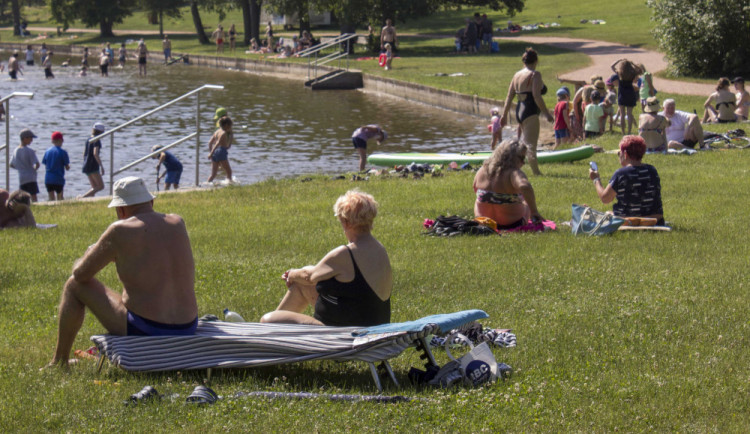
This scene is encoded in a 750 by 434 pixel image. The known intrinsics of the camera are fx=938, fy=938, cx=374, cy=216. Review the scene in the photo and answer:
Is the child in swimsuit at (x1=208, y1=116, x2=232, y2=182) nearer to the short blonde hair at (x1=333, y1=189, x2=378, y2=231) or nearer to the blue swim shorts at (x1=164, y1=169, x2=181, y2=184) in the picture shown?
the blue swim shorts at (x1=164, y1=169, x2=181, y2=184)

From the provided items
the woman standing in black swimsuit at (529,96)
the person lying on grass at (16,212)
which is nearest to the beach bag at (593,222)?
the woman standing in black swimsuit at (529,96)

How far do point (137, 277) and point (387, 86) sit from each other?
32.2 m

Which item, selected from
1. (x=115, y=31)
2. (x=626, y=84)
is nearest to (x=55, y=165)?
(x=626, y=84)

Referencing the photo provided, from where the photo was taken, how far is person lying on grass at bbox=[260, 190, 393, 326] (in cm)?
620

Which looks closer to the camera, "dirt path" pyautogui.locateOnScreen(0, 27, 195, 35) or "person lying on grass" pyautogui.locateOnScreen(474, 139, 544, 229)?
"person lying on grass" pyautogui.locateOnScreen(474, 139, 544, 229)

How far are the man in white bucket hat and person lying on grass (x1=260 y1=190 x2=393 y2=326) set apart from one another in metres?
0.86

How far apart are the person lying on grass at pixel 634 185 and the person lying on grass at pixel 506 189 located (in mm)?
772

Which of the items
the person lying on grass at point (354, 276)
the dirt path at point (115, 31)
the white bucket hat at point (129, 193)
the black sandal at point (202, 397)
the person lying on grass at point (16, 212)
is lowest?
the person lying on grass at point (16, 212)

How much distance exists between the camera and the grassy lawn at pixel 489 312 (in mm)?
5281

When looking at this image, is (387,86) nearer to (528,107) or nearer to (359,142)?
(359,142)

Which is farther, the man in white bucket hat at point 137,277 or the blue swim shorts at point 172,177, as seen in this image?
the blue swim shorts at point 172,177

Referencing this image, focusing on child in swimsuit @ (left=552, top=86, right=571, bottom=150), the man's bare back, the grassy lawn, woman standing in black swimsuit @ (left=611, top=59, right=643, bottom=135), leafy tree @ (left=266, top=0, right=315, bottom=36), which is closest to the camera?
the grassy lawn

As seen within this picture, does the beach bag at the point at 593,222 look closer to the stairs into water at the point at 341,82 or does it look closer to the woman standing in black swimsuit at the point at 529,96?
the woman standing in black swimsuit at the point at 529,96

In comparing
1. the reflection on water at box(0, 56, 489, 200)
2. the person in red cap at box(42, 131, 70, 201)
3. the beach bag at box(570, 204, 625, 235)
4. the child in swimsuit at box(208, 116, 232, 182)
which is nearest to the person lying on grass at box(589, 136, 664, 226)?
the beach bag at box(570, 204, 625, 235)
